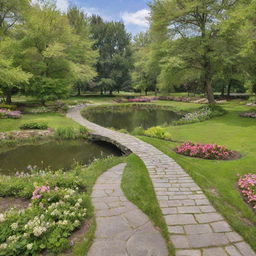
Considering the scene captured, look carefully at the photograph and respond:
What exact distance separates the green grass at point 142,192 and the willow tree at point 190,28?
11.9 meters

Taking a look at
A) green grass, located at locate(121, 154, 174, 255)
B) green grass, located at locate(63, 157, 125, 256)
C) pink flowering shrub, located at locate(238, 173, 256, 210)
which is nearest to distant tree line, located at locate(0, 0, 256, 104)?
green grass, located at locate(63, 157, 125, 256)

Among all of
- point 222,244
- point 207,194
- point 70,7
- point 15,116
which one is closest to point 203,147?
point 207,194

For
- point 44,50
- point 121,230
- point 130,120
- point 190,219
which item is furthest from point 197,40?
point 121,230

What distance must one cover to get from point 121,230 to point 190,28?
17.8 meters

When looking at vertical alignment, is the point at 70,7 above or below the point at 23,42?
above

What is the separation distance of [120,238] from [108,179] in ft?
7.67

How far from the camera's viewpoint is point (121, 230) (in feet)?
10.2

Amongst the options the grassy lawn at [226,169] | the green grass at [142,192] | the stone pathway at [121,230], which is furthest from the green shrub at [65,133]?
the stone pathway at [121,230]

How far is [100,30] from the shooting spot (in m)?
36.5

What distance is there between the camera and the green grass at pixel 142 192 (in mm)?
3330

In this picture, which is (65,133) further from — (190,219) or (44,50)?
(44,50)

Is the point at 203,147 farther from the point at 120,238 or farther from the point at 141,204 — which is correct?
the point at 120,238

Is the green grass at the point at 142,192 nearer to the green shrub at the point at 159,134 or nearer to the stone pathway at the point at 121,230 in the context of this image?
the stone pathway at the point at 121,230

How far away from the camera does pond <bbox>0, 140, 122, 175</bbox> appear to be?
7648 millimetres
